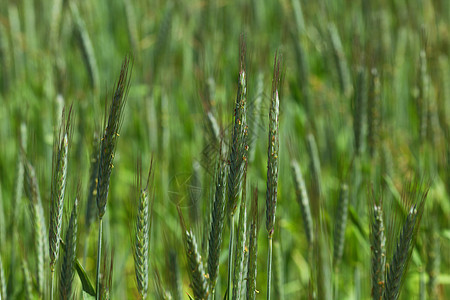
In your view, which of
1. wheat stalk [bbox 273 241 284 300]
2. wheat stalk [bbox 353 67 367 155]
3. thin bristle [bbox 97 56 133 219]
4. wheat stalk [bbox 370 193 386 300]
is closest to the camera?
thin bristle [bbox 97 56 133 219]

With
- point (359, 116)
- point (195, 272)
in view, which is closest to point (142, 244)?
point (195, 272)

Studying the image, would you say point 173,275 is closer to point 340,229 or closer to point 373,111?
point 340,229

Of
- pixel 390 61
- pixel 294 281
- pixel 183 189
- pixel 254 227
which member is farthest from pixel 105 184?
pixel 390 61

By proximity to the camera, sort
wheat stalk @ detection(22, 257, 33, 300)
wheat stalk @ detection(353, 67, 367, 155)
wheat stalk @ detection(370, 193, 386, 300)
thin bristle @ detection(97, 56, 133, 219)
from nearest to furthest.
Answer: thin bristle @ detection(97, 56, 133, 219), wheat stalk @ detection(370, 193, 386, 300), wheat stalk @ detection(22, 257, 33, 300), wheat stalk @ detection(353, 67, 367, 155)

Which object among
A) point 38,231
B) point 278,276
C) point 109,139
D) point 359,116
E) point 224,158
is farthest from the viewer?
point 359,116

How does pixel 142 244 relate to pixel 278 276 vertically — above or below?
above

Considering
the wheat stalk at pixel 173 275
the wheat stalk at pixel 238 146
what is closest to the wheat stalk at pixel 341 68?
the wheat stalk at pixel 173 275

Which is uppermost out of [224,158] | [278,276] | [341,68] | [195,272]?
[341,68]

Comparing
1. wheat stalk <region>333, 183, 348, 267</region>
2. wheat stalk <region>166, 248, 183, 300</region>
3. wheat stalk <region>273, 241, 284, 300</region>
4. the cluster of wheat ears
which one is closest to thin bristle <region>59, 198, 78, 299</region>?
the cluster of wheat ears

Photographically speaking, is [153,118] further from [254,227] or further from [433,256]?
[254,227]

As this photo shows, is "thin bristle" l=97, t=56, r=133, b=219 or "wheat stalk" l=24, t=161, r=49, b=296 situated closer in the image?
"thin bristle" l=97, t=56, r=133, b=219

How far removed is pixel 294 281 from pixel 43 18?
182 cm

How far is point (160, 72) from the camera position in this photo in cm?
224

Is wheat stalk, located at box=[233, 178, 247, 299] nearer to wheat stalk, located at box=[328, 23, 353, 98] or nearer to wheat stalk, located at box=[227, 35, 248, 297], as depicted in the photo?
wheat stalk, located at box=[227, 35, 248, 297]
